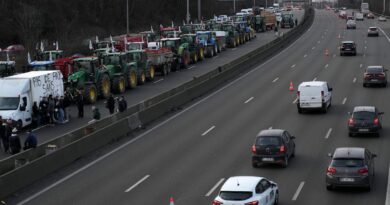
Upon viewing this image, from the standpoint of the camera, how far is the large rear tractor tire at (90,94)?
1690 inches

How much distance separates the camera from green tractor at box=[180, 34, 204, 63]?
214 ft

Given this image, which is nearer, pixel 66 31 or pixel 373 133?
pixel 373 133

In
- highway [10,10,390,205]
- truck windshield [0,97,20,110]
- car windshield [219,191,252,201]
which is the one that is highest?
truck windshield [0,97,20,110]

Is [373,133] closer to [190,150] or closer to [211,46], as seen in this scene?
[190,150]

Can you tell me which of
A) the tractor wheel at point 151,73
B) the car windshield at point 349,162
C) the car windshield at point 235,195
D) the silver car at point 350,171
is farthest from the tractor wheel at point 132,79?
the car windshield at point 235,195

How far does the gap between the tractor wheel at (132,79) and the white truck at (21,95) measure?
37.9 ft

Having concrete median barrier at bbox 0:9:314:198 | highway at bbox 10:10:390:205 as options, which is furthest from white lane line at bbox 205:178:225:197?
concrete median barrier at bbox 0:9:314:198

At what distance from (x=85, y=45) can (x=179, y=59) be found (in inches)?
663

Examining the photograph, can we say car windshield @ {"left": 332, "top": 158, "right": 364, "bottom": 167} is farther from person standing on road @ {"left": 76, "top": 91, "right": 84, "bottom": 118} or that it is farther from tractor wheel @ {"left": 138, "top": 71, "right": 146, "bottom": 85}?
tractor wheel @ {"left": 138, "top": 71, "right": 146, "bottom": 85}

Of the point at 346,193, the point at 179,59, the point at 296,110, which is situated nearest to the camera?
the point at 346,193

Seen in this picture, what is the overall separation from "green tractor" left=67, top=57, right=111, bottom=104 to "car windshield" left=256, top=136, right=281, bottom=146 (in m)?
17.5

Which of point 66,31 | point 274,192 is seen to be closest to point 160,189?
point 274,192

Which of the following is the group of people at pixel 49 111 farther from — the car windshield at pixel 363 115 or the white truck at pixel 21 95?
the car windshield at pixel 363 115

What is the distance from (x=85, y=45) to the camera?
7438cm
